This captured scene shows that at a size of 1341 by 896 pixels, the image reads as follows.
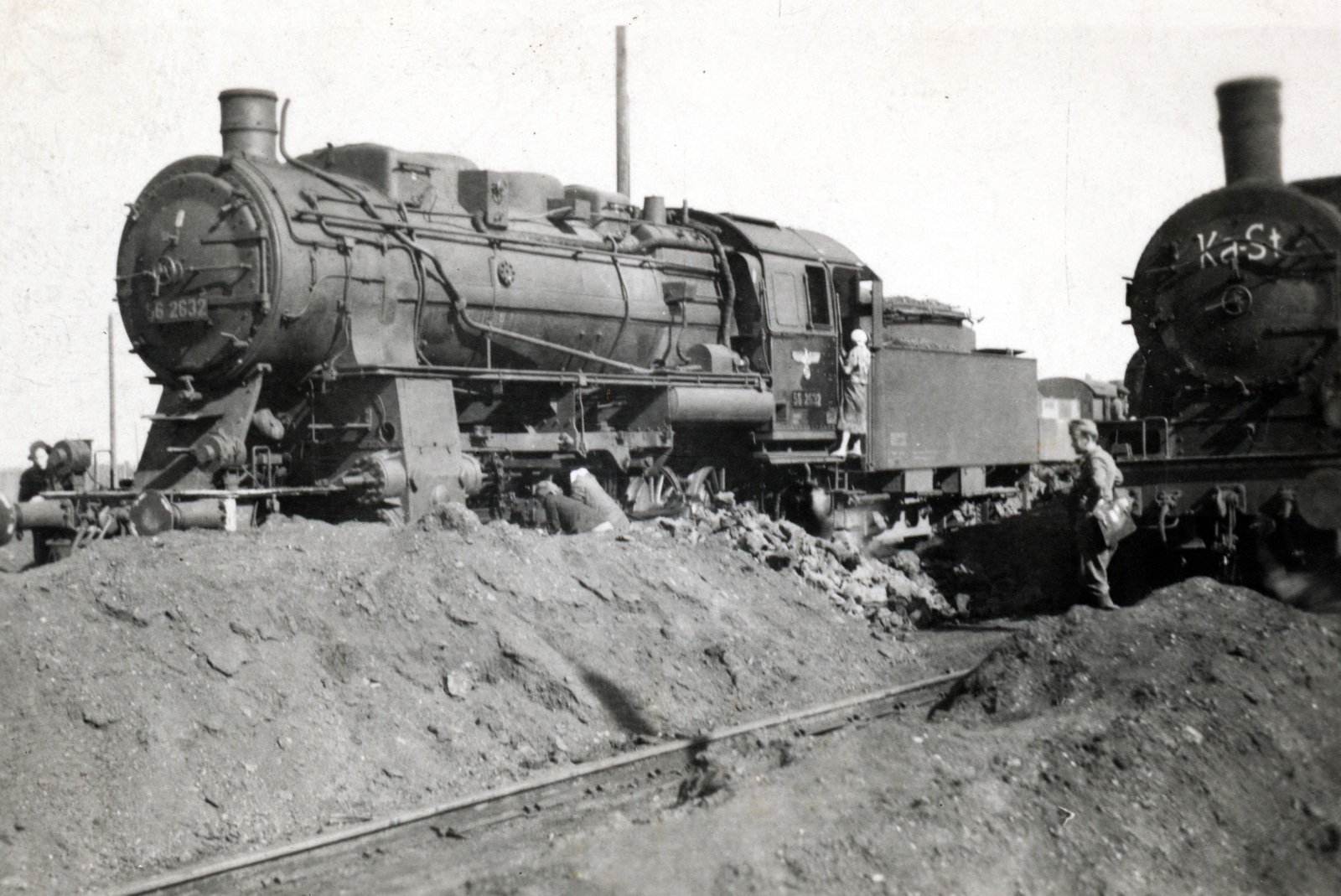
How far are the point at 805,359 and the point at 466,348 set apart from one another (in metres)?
4.69

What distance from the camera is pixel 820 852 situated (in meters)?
5.05

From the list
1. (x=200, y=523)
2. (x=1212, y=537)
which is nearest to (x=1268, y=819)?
(x=1212, y=537)

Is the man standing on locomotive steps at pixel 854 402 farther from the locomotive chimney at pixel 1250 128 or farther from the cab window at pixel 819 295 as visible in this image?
the locomotive chimney at pixel 1250 128

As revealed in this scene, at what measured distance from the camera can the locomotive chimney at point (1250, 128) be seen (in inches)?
420

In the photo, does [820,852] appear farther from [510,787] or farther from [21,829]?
[21,829]

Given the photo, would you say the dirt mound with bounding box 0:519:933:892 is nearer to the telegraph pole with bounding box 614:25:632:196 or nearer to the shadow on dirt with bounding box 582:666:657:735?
the shadow on dirt with bounding box 582:666:657:735

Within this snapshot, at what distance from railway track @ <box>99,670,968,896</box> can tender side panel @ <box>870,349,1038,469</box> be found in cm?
721

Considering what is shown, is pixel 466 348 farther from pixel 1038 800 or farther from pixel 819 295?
pixel 1038 800

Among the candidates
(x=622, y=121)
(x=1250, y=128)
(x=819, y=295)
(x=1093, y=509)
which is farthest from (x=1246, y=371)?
(x=622, y=121)

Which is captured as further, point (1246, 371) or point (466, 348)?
point (466, 348)

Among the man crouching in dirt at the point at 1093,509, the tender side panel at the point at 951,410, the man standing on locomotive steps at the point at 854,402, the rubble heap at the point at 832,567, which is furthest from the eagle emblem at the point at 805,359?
the man crouching in dirt at the point at 1093,509

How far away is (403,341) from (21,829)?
19.1ft

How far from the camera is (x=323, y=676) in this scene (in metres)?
7.15

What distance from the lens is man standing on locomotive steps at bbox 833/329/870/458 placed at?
1475cm
